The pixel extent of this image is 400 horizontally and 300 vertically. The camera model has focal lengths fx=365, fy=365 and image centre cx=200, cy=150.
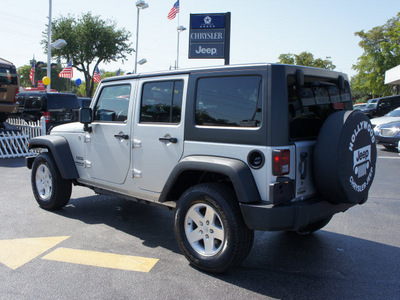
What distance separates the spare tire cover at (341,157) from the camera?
3.20 metres

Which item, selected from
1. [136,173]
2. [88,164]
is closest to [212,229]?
[136,173]

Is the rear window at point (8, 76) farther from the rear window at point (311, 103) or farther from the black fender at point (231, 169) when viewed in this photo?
the rear window at point (311, 103)

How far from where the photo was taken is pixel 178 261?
148 inches

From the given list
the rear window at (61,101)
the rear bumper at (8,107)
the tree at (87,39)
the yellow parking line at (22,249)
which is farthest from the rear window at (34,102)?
the tree at (87,39)

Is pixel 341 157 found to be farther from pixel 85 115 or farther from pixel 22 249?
pixel 22 249

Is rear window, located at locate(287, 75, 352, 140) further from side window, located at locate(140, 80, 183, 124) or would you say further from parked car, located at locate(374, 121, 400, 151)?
parked car, located at locate(374, 121, 400, 151)

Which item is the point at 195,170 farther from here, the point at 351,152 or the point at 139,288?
the point at 351,152

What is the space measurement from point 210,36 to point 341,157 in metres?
7.68

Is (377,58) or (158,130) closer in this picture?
(158,130)

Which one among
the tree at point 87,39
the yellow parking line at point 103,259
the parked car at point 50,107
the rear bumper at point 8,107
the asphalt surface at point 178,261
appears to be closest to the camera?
the asphalt surface at point 178,261

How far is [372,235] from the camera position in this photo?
4637mm

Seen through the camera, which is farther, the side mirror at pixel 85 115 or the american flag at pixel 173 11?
the american flag at pixel 173 11

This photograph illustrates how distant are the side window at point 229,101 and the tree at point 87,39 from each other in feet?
124

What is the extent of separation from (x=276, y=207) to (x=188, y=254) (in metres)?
1.06
